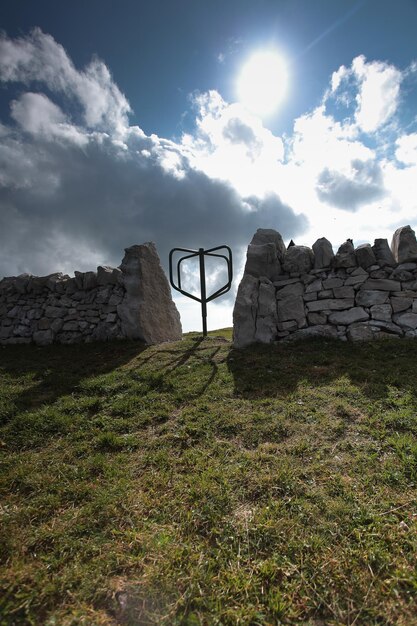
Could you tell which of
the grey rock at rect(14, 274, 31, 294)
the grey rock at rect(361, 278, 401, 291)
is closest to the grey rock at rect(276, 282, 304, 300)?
the grey rock at rect(361, 278, 401, 291)

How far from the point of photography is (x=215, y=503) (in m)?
2.60

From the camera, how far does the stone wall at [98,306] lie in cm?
891

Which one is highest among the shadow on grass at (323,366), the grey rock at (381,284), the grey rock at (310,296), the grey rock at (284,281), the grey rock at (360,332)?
the grey rock at (284,281)

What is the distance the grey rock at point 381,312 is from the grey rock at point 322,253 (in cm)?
149

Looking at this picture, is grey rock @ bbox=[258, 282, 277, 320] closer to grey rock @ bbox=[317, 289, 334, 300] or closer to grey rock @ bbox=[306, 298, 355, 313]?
grey rock @ bbox=[306, 298, 355, 313]

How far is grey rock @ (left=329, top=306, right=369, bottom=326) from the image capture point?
7.09 m

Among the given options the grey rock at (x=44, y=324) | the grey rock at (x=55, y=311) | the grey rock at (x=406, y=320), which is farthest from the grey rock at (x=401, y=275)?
the grey rock at (x=44, y=324)

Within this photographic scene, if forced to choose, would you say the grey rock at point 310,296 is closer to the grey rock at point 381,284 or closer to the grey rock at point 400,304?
the grey rock at point 381,284

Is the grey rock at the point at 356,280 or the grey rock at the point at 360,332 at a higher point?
the grey rock at the point at 356,280

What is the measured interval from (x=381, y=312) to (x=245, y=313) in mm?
3063

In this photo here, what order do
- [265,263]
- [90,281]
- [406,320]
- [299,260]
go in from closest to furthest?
[406,320] → [299,260] → [265,263] → [90,281]

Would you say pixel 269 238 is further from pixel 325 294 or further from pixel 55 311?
→ pixel 55 311

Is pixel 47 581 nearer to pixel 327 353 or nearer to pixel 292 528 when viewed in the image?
pixel 292 528

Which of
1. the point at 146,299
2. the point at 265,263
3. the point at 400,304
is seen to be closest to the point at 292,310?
the point at 265,263
